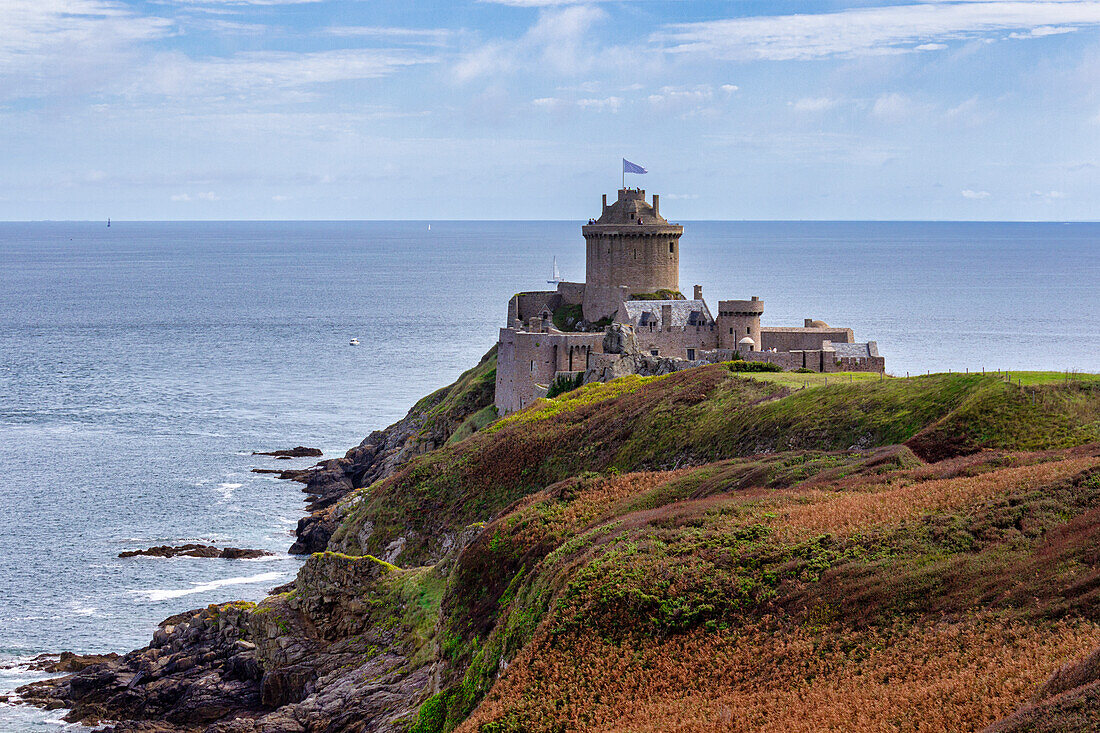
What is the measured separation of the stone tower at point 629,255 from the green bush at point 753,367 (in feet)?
68.2

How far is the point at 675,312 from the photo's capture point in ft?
235

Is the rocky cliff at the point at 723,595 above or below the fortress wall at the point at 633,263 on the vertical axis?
below

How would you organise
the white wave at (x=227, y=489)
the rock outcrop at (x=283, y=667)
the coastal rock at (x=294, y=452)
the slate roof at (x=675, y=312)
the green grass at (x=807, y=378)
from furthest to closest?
the coastal rock at (x=294, y=452) < the white wave at (x=227, y=489) < the slate roof at (x=675, y=312) < the green grass at (x=807, y=378) < the rock outcrop at (x=283, y=667)

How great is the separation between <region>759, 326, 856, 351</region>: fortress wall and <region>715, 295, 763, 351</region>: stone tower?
1.98 ft

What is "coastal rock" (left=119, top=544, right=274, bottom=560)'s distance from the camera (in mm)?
67312

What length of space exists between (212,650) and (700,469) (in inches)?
799

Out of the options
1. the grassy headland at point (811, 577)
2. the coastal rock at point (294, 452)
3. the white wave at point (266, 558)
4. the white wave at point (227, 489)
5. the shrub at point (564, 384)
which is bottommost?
the white wave at point (266, 558)

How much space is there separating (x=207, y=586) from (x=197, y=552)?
20.6ft

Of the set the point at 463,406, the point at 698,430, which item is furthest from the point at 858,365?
the point at 463,406

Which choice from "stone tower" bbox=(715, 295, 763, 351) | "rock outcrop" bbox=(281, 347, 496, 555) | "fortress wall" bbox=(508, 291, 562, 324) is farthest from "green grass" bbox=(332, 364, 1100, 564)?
"fortress wall" bbox=(508, 291, 562, 324)

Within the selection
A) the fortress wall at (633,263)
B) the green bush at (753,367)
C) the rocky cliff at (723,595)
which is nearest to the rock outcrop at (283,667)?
the rocky cliff at (723,595)

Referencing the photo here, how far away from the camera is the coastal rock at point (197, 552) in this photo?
67.3 metres

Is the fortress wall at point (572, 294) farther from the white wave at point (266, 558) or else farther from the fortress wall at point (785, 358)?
the white wave at point (266, 558)

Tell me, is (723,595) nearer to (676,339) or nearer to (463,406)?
(676,339)
